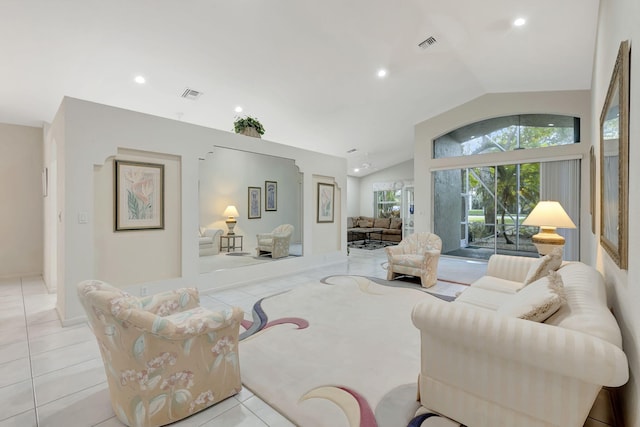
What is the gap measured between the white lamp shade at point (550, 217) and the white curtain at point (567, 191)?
9.39 feet

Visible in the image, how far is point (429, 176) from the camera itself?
738 centimetres

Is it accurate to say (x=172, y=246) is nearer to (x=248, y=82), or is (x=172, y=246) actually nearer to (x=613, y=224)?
(x=248, y=82)

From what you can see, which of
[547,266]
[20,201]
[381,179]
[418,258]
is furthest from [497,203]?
[20,201]

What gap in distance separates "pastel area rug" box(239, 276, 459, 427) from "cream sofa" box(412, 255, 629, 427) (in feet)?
0.79

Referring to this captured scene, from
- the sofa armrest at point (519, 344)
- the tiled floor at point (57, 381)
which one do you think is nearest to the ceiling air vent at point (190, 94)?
the tiled floor at point (57, 381)

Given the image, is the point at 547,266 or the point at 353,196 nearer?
the point at 547,266

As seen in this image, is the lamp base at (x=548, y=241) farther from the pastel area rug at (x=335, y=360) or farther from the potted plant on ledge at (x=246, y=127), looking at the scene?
the potted plant on ledge at (x=246, y=127)

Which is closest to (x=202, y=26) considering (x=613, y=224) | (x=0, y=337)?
(x=0, y=337)

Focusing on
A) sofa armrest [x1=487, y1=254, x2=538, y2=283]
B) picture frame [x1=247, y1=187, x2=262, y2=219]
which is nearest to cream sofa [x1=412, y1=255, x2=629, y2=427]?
sofa armrest [x1=487, y1=254, x2=538, y2=283]

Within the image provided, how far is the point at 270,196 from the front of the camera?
5.15 metres

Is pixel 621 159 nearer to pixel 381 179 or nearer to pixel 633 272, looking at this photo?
pixel 633 272

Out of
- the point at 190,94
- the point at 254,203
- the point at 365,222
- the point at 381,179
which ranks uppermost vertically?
the point at 190,94

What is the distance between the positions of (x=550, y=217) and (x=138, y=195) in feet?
16.0

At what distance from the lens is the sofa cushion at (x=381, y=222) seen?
10.8m
